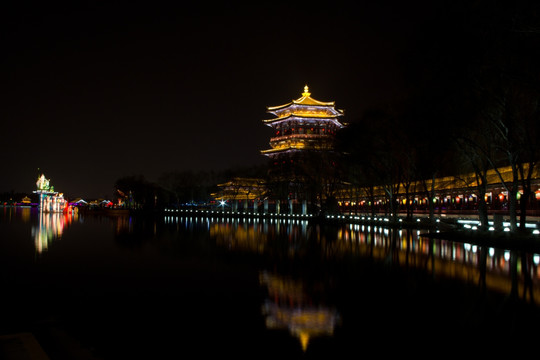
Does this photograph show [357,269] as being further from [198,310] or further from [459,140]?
[459,140]

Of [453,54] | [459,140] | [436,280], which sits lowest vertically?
[436,280]

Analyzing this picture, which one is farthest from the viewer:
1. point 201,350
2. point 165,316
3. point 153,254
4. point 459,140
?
point 459,140

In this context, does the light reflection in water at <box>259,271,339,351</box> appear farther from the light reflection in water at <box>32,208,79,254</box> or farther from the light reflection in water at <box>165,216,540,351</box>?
the light reflection in water at <box>32,208,79,254</box>

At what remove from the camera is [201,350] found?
7.07 meters

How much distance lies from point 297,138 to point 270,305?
74.0m

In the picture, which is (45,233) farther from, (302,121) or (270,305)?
(302,121)

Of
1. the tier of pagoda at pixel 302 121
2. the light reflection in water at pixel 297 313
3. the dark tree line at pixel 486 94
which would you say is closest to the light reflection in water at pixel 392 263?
the light reflection in water at pixel 297 313

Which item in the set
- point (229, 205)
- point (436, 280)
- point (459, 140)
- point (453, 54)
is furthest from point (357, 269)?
point (229, 205)

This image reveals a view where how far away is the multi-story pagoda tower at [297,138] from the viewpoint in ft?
221

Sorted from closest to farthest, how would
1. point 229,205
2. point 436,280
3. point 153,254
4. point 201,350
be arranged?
point 201,350
point 436,280
point 153,254
point 229,205

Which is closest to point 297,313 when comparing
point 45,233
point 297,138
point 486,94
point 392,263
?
point 392,263

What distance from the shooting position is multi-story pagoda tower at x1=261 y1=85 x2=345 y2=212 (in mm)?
67375

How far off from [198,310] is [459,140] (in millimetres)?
25636

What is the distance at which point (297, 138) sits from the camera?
83.2 metres
